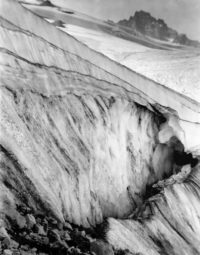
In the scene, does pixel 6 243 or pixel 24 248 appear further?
pixel 24 248

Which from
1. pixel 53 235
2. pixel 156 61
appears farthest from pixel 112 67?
pixel 53 235

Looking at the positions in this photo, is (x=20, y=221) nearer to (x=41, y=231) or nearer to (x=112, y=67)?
(x=41, y=231)

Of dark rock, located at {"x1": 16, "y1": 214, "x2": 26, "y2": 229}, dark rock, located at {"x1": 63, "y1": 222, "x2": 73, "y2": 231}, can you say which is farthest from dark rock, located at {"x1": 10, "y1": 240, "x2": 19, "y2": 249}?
dark rock, located at {"x1": 63, "y1": 222, "x2": 73, "y2": 231}

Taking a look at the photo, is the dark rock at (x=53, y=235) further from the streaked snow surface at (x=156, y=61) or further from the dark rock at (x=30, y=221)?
the streaked snow surface at (x=156, y=61)

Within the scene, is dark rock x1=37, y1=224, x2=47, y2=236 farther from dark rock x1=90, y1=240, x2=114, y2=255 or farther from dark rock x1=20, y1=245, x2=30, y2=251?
dark rock x1=90, y1=240, x2=114, y2=255

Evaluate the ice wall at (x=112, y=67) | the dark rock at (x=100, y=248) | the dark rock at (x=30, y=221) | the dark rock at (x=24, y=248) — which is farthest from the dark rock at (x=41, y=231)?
the ice wall at (x=112, y=67)

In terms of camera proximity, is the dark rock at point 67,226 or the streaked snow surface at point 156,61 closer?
the dark rock at point 67,226

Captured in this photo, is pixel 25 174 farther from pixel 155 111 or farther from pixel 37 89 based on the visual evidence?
pixel 155 111

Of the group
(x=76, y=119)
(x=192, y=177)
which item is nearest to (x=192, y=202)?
(x=192, y=177)
